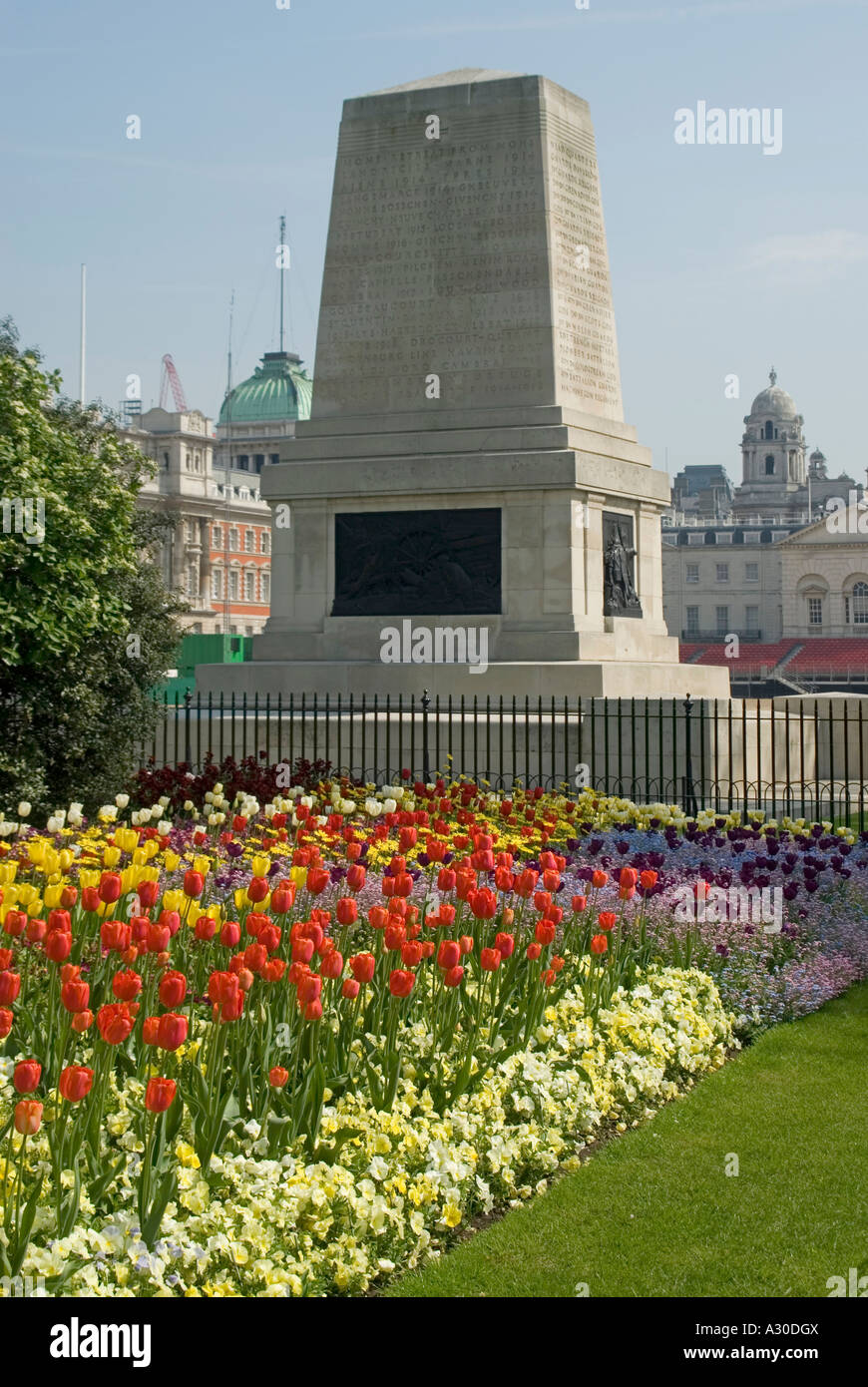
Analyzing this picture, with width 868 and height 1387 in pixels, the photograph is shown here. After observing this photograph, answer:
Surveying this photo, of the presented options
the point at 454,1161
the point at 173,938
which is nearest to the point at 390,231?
the point at 173,938

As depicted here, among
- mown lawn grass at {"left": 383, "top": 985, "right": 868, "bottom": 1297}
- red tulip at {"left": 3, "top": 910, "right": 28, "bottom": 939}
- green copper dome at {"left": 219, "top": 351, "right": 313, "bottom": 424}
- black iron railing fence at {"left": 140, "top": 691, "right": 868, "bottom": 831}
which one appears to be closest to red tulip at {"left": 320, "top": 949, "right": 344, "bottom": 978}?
mown lawn grass at {"left": 383, "top": 985, "right": 868, "bottom": 1297}

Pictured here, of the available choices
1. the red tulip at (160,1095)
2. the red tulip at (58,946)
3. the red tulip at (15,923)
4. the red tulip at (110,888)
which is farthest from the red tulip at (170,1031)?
the red tulip at (110,888)

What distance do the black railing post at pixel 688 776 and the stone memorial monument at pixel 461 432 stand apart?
6.32ft

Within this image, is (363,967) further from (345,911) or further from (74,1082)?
(74,1082)

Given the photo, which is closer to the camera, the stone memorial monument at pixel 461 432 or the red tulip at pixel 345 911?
the red tulip at pixel 345 911

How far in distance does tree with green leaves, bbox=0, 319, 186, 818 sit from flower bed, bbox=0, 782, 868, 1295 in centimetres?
400

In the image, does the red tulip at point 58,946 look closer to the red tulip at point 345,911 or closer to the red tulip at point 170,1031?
the red tulip at point 170,1031

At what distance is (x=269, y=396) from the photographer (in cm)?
15225

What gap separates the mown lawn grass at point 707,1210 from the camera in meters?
5.70

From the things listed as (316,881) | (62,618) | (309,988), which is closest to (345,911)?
(316,881)

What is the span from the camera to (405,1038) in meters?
7.24

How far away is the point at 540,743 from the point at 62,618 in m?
5.11

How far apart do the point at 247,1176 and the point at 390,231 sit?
17.0 metres
